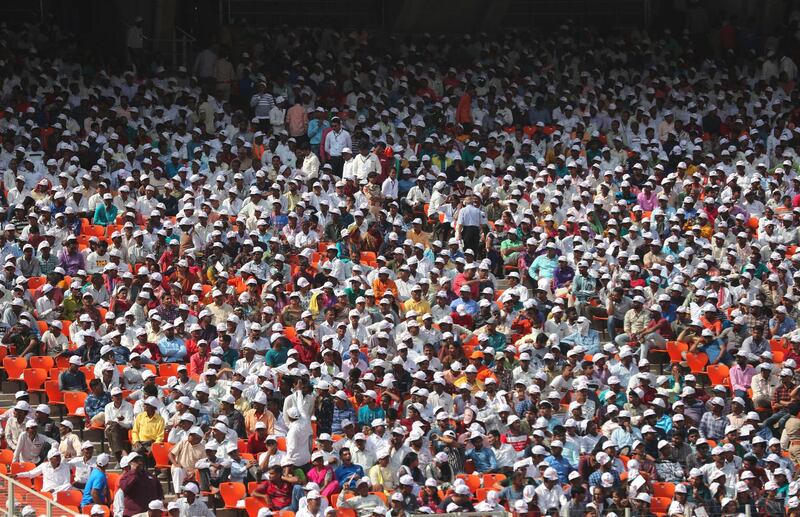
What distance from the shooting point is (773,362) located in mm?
21000

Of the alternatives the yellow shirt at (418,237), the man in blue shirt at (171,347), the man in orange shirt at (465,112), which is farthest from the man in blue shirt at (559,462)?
the man in orange shirt at (465,112)

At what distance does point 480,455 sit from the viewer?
61.3 feet

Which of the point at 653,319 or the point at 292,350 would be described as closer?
the point at 292,350

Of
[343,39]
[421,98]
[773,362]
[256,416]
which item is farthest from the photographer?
[343,39]

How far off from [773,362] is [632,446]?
119 inches

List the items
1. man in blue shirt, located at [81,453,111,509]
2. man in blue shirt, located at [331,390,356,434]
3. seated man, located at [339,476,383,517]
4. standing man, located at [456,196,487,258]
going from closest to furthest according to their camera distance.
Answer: seated man, located at [339,476,383,517] → man in blue shirt, located at [81,453,111,509] → man in blue shirt, located at [331,390,356,434] → standing man, located at [456,196,487,258]

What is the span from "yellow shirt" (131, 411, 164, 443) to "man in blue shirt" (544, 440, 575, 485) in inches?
161

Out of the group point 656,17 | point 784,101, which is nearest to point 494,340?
point 784,101

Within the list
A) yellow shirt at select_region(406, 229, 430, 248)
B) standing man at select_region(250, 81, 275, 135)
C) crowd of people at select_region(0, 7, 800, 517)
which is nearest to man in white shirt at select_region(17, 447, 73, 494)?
crowd of people at select_region(0, 7, 800, 517)

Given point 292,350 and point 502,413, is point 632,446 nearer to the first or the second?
point 502,413

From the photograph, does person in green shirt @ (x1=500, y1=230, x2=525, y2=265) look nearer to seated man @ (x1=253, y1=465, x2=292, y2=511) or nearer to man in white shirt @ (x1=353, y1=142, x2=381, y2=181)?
man in white shirt @ (x1=353, y1=142, x2=381, y2=181)

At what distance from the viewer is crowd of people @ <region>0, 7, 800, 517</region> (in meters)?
18.4

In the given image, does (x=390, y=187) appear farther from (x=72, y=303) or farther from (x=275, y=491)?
(x=275, y=491)

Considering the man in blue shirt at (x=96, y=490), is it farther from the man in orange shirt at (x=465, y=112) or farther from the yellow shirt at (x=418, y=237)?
the man in orange shirt at (x=465, y=112)
